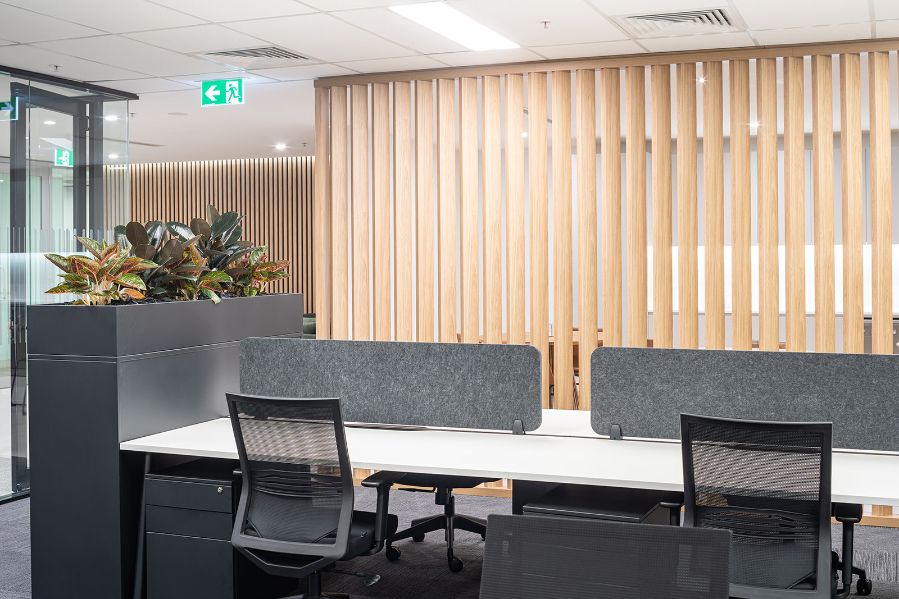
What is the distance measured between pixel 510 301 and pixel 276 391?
2.08m

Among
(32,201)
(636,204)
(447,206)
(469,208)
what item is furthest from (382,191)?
(32,201)

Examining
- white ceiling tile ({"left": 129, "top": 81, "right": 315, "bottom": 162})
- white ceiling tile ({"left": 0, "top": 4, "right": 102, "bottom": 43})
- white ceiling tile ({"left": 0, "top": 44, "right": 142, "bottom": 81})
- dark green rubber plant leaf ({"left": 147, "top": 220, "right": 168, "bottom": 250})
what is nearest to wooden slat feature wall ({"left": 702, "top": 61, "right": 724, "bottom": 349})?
white ceiling tile ({"left": 129, "top": 81, "right": 315, "bottom": 162})

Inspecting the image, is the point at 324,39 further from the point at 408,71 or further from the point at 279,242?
the point at 279,242

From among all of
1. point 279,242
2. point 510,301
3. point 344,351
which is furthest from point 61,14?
point 279,242

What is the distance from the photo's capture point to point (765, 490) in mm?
2842

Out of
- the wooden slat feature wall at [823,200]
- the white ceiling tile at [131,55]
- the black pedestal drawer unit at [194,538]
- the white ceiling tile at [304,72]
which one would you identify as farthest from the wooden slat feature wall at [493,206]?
the black pedestal drawer unit at [194,538]

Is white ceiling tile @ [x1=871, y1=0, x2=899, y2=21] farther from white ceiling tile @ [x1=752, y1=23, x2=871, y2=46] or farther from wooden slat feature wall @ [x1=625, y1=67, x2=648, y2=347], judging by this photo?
wooden slat feature wall @ [x1=625, y1=67, x2=648, y2=347]

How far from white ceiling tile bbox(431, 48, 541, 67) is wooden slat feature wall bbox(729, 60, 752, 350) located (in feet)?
3.73

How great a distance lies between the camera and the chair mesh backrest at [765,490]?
9.11 ft

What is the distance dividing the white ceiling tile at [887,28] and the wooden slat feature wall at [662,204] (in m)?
1.09

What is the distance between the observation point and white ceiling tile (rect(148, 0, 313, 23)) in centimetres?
450

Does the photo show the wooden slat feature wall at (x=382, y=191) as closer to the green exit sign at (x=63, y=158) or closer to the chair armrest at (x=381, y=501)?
the green exit sign at (x=63, y=158)

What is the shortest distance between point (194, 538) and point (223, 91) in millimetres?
3402

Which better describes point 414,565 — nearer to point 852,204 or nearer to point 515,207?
point 515,207
